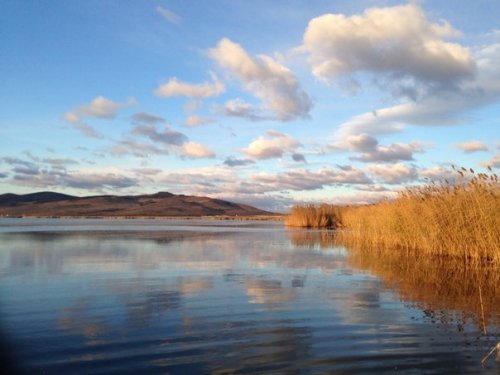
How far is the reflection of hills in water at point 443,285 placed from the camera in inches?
313

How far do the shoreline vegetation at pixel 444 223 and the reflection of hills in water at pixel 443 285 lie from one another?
67 centimetres

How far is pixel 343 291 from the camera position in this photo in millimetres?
10305

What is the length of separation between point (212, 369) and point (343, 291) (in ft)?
18.5

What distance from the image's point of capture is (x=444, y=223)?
17.1 metres

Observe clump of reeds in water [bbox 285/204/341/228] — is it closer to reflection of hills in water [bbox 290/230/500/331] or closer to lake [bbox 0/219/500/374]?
reflection of hills in water [bbox 290/230/500/331]

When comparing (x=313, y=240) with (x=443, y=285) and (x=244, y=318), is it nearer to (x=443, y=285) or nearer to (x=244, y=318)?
(x=443, y=285)

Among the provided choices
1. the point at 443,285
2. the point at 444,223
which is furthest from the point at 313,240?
the point at 443,285

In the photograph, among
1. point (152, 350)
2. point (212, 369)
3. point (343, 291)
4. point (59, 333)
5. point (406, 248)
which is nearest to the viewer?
point (212, 369)

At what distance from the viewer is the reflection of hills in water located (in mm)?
7949

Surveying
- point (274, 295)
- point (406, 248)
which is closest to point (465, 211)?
point (406, 248)

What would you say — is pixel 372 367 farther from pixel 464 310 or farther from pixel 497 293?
pixel 497 293

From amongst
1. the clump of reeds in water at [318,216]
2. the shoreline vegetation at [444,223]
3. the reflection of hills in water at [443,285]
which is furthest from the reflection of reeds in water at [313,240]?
the clump of reeds in water at [318,216]

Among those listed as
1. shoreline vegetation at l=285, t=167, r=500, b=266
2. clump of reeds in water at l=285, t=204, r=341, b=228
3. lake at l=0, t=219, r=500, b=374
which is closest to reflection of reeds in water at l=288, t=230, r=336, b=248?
shoreline vegetation at l=285, t=167, r=500, b=266

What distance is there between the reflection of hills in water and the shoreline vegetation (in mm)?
669
